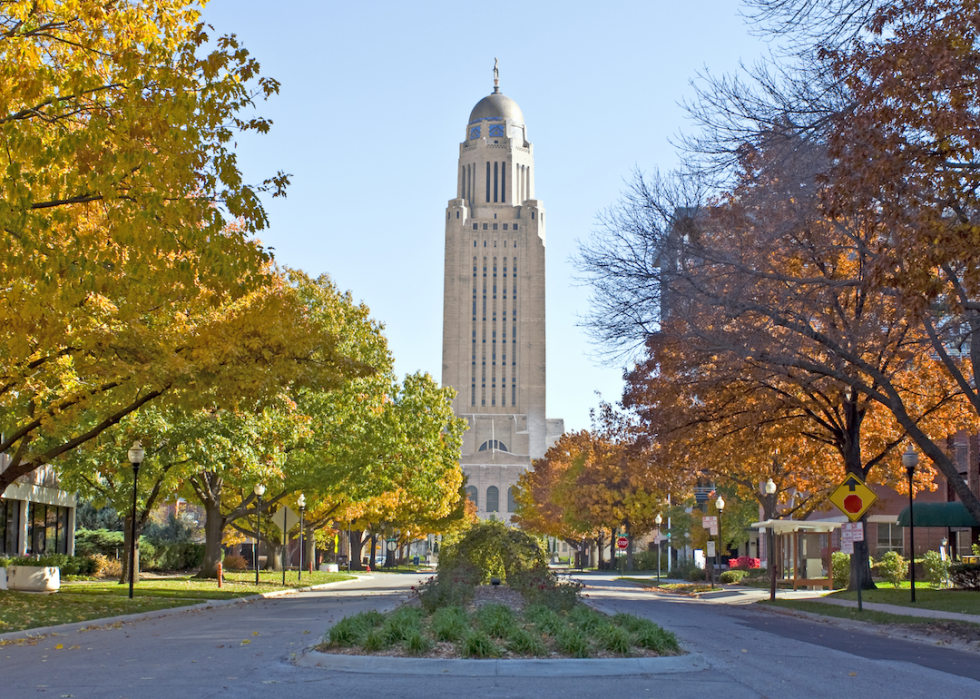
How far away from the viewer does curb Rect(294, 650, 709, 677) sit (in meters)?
11.3

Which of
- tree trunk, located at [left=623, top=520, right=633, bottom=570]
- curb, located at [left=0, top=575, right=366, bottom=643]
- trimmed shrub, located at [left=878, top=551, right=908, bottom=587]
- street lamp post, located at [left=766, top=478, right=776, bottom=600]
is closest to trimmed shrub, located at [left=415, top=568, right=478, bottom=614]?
curb, located at [left=0, top=575, right=366, bottom=643]

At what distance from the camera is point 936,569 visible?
1458 inches

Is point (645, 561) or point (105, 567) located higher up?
point (105, 567)

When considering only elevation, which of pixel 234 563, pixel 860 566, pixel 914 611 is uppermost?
pixel 860 566

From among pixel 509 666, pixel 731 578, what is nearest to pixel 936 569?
pixel 731 578

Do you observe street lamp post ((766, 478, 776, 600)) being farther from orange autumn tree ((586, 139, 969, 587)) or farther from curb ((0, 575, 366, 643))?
curb ((0, 575, 366, 643))

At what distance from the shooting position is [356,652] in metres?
12.4

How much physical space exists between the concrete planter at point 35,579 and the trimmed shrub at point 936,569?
28.2 meters

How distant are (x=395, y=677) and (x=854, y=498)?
49.8ft

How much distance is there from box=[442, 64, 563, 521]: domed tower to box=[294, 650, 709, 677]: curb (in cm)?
15051

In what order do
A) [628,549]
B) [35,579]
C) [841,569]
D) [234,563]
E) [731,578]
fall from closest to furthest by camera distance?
1. [35,579]
2. [841,569]
3. [731,578]
4. [234,563]
5. [628,549]

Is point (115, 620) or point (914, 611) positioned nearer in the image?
point (115, 620)

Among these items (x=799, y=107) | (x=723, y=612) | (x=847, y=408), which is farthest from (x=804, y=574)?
(x=799, y=107)

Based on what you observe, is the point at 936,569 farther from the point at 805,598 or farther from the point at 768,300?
the point at 768,300
